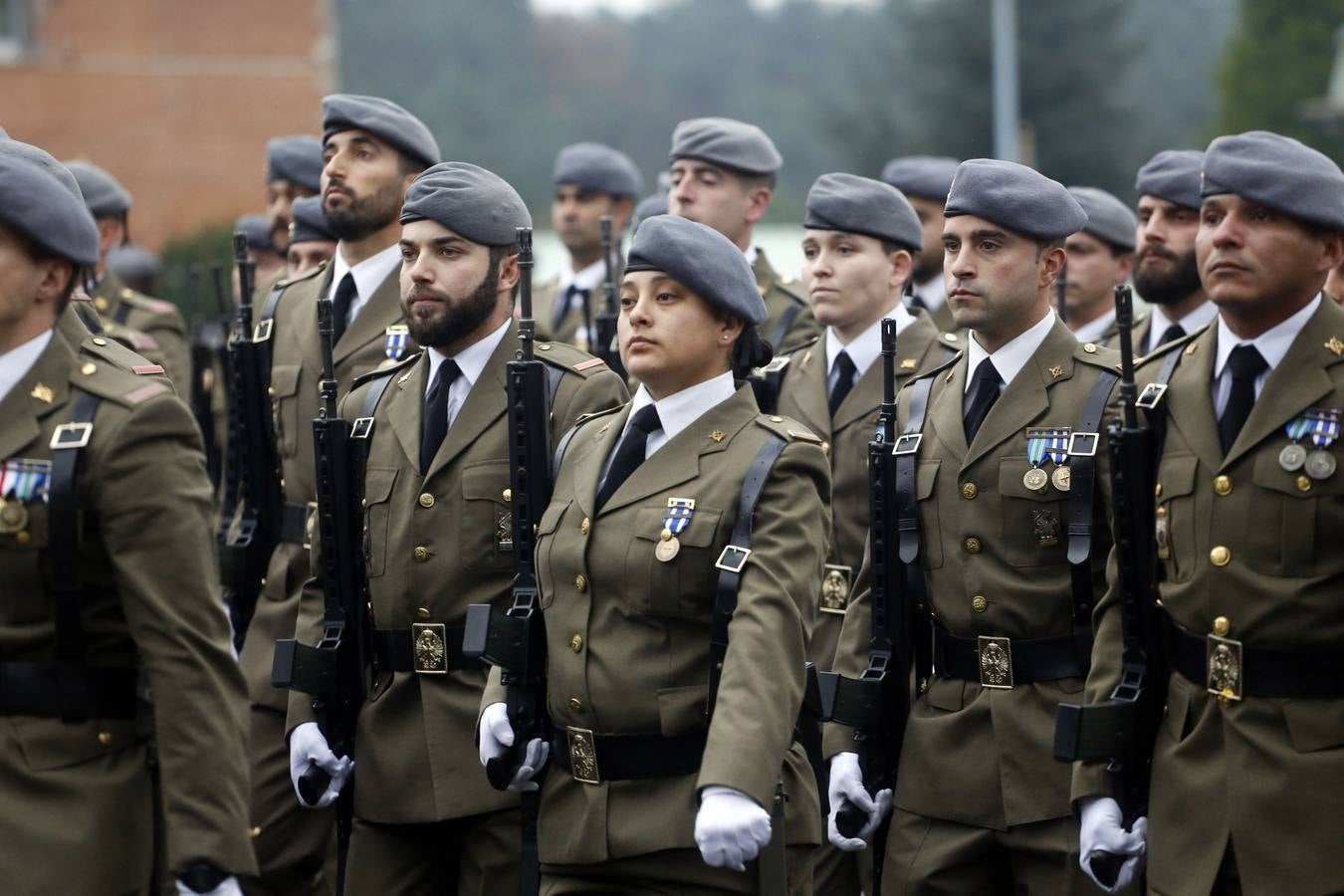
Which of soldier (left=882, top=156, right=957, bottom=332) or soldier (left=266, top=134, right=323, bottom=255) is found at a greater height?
soldier (left=266, top=134, right=323, bottom=255)

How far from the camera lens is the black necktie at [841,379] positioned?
7.58m

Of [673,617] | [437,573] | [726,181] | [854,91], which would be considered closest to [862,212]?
[726,181]

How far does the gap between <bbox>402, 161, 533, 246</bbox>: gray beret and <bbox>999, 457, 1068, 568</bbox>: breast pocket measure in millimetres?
1631

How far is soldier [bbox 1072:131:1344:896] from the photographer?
4.84m

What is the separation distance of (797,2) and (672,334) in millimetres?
54985

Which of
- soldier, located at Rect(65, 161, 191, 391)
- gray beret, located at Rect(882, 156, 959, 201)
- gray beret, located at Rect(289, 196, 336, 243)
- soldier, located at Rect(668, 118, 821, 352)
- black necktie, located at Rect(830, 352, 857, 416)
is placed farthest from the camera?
gray beret, located at Rect(882, 156, 959, 201)

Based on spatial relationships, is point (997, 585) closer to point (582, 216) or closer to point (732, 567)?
point (732, 567)

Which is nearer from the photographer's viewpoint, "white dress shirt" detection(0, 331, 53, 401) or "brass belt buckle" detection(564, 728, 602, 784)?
"white dress shirt" detection(0, 331, 53, 401)

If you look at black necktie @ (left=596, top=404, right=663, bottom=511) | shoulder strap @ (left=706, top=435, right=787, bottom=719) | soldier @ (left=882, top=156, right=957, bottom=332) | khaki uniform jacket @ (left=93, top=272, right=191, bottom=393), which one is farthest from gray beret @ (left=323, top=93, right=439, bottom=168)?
soldier @ (left=882, top=156, right=957, bottom=332)

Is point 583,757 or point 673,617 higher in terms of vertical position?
point 673,617

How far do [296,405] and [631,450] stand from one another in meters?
2.18

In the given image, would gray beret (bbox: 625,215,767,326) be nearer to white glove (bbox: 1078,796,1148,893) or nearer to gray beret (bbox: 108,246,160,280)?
white glove (bbox: 1078,796,1148,893)

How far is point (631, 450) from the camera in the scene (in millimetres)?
5461

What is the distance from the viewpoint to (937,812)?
5949 mm
